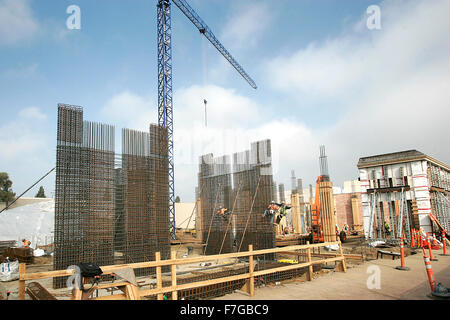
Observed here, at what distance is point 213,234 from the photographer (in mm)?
17938

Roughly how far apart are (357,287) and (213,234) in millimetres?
11426

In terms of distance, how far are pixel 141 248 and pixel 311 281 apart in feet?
21.7

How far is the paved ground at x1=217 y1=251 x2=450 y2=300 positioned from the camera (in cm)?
644

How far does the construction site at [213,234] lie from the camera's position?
654cm

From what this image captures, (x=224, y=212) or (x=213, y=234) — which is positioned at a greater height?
(x=224, y=212)

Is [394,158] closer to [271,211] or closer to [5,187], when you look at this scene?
[271,211]

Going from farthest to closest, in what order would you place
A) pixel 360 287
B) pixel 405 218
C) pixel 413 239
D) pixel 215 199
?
pixel 405 218
pixel 215 199
pixel 413 239
pixel 360 287

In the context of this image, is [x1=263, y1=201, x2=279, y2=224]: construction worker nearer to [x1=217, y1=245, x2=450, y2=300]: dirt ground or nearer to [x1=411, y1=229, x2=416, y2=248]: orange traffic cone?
[x1=217, y1=245, x2=450, y2=300]: dirt ground

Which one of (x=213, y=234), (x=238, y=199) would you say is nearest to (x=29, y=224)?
(x=213, y=234)

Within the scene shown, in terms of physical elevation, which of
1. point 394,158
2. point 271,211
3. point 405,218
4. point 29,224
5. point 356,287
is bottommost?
point 356,287

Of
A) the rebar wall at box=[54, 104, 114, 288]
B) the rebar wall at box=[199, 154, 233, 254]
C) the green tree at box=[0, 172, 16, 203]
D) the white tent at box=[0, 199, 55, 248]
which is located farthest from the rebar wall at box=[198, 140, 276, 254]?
the green tree at box=[0, 172, 16, 203]

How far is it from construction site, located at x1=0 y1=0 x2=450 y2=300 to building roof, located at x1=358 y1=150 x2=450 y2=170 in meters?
0.07
